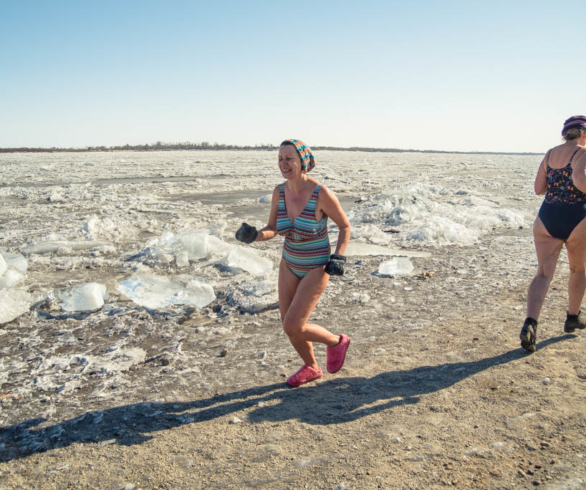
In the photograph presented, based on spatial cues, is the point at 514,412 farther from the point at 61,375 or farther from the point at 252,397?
the point at 61,375

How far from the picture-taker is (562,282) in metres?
4.54

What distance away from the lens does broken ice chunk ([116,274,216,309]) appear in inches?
171

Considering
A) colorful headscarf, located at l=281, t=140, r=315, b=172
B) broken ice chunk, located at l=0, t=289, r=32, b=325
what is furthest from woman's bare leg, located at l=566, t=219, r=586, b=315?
broken ice chunk, located at l=0, t=289, r=32, b=325

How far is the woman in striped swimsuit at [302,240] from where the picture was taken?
2.58 metres

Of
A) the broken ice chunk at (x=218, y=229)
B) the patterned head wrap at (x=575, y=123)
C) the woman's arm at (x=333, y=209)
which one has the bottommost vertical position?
the broken ice chunk at (x=218, y=229)

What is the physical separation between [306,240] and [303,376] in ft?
2.84

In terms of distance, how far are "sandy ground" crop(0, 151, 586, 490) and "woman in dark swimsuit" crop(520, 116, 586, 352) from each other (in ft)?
1.24

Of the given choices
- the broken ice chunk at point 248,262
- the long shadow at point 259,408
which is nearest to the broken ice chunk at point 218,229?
the broken ice chunk at point 248,262

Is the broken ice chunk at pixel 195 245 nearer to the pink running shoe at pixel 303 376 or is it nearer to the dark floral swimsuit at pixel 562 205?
the pink running shoe at pixel 303 376

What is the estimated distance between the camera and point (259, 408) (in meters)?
2.56

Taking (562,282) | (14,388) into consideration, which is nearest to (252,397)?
(14,388)

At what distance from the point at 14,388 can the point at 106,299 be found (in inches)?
65.8

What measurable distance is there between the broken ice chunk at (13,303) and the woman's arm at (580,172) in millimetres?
4526

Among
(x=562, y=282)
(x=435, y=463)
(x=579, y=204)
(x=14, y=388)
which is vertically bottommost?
(x=14, y=388)
